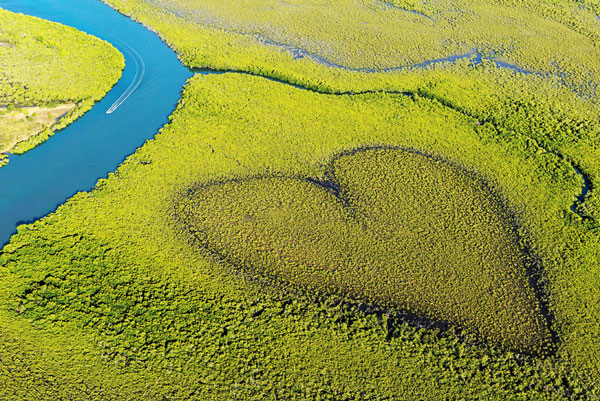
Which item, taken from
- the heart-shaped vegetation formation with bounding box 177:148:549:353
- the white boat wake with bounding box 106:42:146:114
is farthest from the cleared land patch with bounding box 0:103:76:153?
the heart-shaped vegetation formation with bounding box 177:148:549:353

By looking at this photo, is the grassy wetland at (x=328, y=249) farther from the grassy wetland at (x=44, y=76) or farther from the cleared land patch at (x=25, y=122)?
the cleared land patch at (x=25, y=122)

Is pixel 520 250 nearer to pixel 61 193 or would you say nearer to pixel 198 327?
pixel 198 327

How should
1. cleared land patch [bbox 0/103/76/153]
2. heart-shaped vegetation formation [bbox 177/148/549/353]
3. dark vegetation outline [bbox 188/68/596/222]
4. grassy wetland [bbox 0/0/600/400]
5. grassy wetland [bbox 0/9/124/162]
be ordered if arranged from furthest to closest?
dark vegetation outline [bbox 188/68/596/222] < grassy wetland [bbox 0/9/124/162] < cleared land patch [bbox 0/103/76/153] < heart-shaped vegetation formation [bbox 177/148/549/353] < grassy wetland [bbox 0/0/600/400]

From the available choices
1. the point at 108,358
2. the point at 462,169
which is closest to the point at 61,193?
the point at 108,358

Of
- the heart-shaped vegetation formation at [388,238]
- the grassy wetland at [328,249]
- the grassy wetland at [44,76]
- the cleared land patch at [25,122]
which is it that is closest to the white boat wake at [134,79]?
the grassy wetland at [44,76]

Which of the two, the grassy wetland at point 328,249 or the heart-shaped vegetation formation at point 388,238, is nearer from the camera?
the grassy wetland at point 328,249

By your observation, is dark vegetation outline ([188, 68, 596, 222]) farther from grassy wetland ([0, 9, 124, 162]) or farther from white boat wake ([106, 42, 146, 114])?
grassy wetland ([0, 9, 124, 162])
